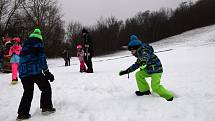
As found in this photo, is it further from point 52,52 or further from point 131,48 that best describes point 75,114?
point 52,52

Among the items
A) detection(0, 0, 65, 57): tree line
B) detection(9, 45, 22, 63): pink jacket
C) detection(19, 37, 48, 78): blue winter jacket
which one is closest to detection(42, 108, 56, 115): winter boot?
detection(19, 37, 48, 78): blue winter jacket

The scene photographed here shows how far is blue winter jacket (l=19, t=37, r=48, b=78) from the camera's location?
5.65m

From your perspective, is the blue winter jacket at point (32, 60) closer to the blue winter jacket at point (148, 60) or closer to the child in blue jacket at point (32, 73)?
the child in blue jacket at point (32, 73)

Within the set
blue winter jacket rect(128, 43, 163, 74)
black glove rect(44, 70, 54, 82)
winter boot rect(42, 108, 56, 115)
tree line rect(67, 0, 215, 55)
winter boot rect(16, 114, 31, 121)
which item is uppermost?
tree line rect(67, 0, 215, 55)

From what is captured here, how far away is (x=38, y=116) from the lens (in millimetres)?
5828

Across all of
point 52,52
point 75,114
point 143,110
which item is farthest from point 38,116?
point 52,52

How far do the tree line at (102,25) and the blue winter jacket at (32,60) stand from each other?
30.4m

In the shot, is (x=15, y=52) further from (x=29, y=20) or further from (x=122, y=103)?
(x=29, y=20)

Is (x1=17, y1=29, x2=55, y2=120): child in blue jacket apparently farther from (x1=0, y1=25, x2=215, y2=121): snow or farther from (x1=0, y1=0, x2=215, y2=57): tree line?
(x1=0, y1=0, x2=215, y2=57): tree line

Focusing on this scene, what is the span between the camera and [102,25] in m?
87.2

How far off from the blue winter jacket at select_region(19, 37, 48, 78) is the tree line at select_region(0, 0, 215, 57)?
99.6ft

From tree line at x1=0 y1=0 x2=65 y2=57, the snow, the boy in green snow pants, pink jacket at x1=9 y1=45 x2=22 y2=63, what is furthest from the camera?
tree line at x1=0 y1=0 x2=65 y2=57

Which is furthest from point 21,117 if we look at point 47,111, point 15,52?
point 15,52

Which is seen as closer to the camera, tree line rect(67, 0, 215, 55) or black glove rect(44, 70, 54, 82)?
black glove rect(44, 70, 54, 82)
